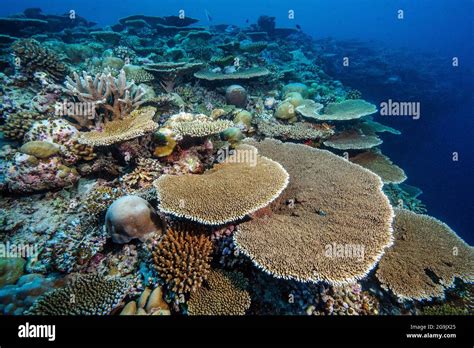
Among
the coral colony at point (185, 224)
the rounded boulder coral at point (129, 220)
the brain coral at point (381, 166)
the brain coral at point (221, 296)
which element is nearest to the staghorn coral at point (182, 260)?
the coral colony at point (185, 224)

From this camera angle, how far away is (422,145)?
18828 mm

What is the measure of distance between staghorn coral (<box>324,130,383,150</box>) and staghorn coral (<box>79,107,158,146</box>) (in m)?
4.36

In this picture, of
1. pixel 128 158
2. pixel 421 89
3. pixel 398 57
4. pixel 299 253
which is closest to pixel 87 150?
pixel 128 158

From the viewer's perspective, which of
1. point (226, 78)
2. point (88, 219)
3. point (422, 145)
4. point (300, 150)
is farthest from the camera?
point (422, 145)

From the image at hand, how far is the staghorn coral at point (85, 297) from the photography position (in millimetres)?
2750

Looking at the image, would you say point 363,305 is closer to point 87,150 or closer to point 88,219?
point 88,219

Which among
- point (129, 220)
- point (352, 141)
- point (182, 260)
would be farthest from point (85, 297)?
point (352, 141)

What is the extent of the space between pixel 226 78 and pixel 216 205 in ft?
17.7

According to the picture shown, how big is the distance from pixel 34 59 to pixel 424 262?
28.9 ft

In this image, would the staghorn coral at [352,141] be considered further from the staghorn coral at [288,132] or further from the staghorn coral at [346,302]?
the staghorn coral at [346,302]

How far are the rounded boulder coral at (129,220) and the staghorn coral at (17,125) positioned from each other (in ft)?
8.75

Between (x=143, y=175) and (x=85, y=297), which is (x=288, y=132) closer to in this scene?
(x=143, y=175)

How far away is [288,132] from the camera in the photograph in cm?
608

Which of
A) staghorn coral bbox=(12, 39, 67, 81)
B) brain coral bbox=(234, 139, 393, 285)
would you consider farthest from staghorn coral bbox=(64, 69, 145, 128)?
brain coral bbox=(234, 139, 393, 285)
